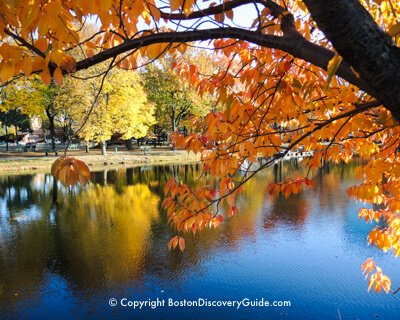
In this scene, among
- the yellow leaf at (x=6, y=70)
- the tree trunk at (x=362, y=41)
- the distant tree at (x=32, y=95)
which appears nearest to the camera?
the tree trunk at (x=362, y=41)

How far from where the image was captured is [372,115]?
3.22 m

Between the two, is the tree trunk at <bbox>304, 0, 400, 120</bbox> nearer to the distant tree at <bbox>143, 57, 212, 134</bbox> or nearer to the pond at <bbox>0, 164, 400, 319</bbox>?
the pond at <bbox>0, 164, 400, 319</bbox>

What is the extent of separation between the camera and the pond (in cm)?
834

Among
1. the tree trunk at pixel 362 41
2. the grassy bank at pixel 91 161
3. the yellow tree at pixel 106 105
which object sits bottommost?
the grassy bank at pixel 91 161

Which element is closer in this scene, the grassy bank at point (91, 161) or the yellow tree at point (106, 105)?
the grassy bank at point (91, 161)

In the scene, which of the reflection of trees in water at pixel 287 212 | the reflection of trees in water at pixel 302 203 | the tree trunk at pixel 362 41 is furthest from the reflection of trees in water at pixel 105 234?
the tree trunk at pixel 362 41

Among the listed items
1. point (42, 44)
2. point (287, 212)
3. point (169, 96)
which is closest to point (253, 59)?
point (42, 44)

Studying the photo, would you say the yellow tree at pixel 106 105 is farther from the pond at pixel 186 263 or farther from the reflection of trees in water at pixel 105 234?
the pond at pixel 186 263

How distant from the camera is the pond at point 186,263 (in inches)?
328

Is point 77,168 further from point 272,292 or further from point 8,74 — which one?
point 272,292

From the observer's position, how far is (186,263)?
34.7 feet

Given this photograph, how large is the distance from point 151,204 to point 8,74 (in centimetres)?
1612

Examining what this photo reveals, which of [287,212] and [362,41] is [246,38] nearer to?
[362,41]

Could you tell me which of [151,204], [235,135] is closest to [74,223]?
[151,204]
